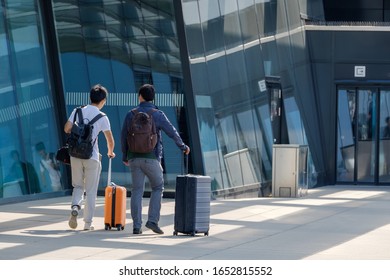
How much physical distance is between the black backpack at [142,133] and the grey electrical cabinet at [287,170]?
855 centimetres

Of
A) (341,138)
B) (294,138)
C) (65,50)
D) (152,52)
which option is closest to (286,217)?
(152,52)

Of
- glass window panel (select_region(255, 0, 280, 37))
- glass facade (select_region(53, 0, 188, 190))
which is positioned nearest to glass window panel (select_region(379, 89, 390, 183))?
glass window panel (select_region(255, 0, 280, 37))

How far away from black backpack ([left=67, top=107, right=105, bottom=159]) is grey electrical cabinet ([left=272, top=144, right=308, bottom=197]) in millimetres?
8478

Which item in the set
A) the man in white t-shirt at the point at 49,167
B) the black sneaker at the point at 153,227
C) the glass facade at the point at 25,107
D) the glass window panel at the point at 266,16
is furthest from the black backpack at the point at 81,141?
the glass window panel at the point at 266,16

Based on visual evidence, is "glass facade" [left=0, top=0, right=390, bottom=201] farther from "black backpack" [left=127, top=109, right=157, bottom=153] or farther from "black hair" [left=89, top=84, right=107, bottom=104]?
"black backpack" [left=127, top=109, right=157, bottom=153]

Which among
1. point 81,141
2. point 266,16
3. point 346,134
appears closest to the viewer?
point 81,141

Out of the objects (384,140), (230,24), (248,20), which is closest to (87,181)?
(230,24)

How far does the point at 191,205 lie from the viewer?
12.7 meters

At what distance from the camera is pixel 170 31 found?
18.6 m

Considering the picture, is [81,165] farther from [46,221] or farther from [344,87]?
[344,87]

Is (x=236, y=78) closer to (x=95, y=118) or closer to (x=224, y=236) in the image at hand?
(x=95, y=118)

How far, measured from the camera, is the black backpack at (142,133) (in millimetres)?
12648

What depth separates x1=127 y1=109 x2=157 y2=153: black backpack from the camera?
1265 cm

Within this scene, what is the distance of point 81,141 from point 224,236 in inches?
84.0
